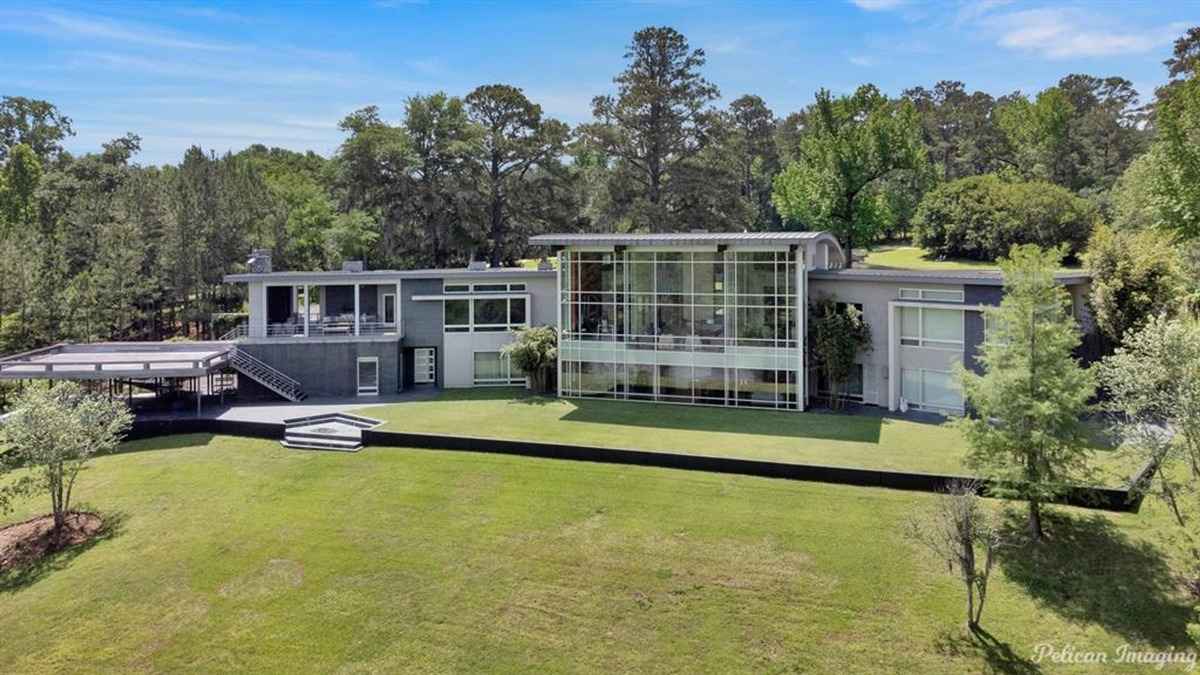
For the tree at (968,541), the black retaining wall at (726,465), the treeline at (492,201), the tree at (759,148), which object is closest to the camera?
the tree at (968,541)

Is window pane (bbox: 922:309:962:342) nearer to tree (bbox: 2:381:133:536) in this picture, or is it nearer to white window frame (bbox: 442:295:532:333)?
white window frame (bbox: 442:295:532:333)

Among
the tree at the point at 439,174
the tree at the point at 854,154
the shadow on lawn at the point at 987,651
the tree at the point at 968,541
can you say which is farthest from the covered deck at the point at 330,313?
the tree at the point at 854,154

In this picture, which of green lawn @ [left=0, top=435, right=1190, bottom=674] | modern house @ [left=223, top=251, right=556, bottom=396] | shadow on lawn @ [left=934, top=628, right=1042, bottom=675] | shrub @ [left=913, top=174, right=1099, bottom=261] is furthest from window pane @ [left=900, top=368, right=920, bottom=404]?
shrub @ [left=913, top=174, right=1099, bottom=261]

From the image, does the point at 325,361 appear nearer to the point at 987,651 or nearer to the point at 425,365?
the point at 425,365

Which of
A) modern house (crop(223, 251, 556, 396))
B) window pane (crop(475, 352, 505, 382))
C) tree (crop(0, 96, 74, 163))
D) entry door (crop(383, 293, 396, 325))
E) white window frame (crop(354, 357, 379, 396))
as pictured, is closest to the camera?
modern house (crop(223, 251, 556, 396))

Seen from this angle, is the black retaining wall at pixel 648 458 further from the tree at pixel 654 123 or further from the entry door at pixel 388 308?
the tree at pixel 654 123

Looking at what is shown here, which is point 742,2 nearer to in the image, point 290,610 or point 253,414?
point 290,610

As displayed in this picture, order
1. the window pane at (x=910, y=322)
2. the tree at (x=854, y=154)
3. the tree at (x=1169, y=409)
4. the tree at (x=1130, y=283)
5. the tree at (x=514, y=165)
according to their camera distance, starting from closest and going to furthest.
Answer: the tree at (x=1169, y=409)
the tree at (x=1130, y=283)
the window pane at (x=910, y=322)
the tree at (x=854, y=154)
the tree at (x=514, y=165)
